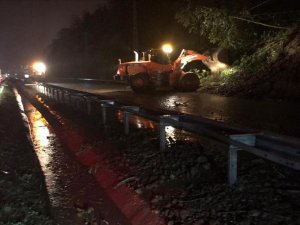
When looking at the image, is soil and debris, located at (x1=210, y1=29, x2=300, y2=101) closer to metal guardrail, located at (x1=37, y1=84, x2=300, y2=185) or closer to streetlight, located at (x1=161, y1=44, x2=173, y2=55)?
streetlight, located at (x1=161, y1=44, x2=173, y2=55)

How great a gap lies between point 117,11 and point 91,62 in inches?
517

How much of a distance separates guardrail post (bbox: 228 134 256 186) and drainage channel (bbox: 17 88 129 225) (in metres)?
1.65

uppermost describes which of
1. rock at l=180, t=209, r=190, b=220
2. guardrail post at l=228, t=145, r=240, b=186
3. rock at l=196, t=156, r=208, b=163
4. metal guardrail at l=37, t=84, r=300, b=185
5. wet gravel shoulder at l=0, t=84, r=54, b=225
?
metal guardrail at l=37, t=84, r=300, b=185

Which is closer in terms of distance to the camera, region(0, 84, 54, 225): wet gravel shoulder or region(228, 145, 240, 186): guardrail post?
region(0, 84, 54, 225): wet gravel shoulder

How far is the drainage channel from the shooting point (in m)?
5.84

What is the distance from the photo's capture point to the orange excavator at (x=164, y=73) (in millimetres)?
22031

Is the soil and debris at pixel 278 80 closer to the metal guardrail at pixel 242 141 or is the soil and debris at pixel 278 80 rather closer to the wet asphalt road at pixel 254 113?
the wet asphalt road at pixel 254 113

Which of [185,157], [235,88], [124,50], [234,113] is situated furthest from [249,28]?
[124,50]

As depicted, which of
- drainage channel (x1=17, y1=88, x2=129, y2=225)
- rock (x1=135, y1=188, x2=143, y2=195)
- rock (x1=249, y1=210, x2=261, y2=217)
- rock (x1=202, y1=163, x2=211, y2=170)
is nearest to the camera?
rock (x1=249, y1=210, x2=261, y2=217)

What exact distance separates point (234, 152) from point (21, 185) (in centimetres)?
380

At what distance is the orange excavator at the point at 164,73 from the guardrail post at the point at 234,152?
16.3m

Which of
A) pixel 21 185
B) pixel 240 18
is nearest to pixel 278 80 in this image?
pixel 240 18

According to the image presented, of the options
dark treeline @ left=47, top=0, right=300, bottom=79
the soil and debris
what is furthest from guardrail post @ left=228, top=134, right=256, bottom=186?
dark treeline @ left=47, top=0, right=300, bottom=79

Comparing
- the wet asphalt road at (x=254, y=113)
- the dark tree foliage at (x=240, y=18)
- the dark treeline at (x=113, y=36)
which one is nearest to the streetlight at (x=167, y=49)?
the dark tree foliage at (x=240, y=18)
